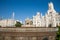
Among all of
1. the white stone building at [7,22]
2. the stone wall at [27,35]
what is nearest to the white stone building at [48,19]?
the white stone building at [7,22]

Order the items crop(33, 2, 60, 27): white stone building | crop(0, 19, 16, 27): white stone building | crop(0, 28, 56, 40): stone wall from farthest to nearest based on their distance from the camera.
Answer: crop(0, 19, 16, 27): white stone building, crop(33, 2, 60, 27): white stone building, crop(0, 28, 56, 40): stone wall

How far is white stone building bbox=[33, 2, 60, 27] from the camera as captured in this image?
62.4 metres

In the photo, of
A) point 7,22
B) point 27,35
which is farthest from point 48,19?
point 27,35

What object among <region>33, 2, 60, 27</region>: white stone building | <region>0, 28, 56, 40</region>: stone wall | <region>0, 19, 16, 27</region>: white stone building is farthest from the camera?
<region>0, 19, 16, 27</region>: white stone building

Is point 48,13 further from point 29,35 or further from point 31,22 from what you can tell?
point 29,35

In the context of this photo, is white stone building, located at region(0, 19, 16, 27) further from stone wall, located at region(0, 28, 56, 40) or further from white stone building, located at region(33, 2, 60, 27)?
stone wall, located at region(0, 28, 56, 40)

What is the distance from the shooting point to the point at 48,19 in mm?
64812

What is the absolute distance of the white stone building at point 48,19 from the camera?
62438 mm

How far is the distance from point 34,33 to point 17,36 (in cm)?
270

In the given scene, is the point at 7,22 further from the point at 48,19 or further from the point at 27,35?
the point at 27,35

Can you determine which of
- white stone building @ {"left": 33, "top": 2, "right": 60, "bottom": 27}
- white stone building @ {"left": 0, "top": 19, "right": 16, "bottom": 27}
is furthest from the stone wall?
white stone building @ {"left": 0, "top": 19, "right": 16, "bottom": 27}

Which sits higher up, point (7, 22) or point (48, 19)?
point (48, 19)

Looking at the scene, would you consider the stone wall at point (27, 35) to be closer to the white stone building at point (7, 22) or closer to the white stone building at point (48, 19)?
the white stone building at point (48, 19)

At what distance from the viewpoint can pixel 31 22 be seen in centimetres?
6969
